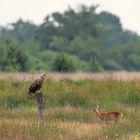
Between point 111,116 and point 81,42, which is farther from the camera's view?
point 81,42

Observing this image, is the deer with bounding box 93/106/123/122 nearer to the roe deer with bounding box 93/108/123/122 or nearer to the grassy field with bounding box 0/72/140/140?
the roe deer with bounding box 93/108/123/122

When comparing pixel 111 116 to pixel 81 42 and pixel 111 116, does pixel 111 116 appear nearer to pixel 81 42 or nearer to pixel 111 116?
pixel 111 116

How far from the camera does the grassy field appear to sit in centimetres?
1230

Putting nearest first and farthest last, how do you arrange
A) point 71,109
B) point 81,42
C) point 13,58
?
point 71,109, point 13,58, point 81,42

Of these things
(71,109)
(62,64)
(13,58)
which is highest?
(13,58)

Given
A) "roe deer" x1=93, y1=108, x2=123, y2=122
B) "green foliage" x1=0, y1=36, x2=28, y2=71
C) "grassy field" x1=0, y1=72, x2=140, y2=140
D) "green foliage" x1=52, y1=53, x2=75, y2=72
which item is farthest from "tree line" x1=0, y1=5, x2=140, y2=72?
"roe deer" x1=93, y1=108, x2=123, y2=122

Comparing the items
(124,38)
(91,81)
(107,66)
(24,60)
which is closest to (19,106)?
(91,81)

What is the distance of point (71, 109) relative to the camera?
53.9 feet

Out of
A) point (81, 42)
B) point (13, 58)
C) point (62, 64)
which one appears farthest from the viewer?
point (81, 42)

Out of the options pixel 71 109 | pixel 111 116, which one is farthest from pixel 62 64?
pixel 111 116

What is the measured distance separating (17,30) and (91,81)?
2337 inches

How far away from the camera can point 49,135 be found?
12.2 m

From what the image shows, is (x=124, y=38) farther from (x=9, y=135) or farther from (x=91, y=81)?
(x=9, y=135)

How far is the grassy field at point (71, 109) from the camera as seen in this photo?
40.3 feet
